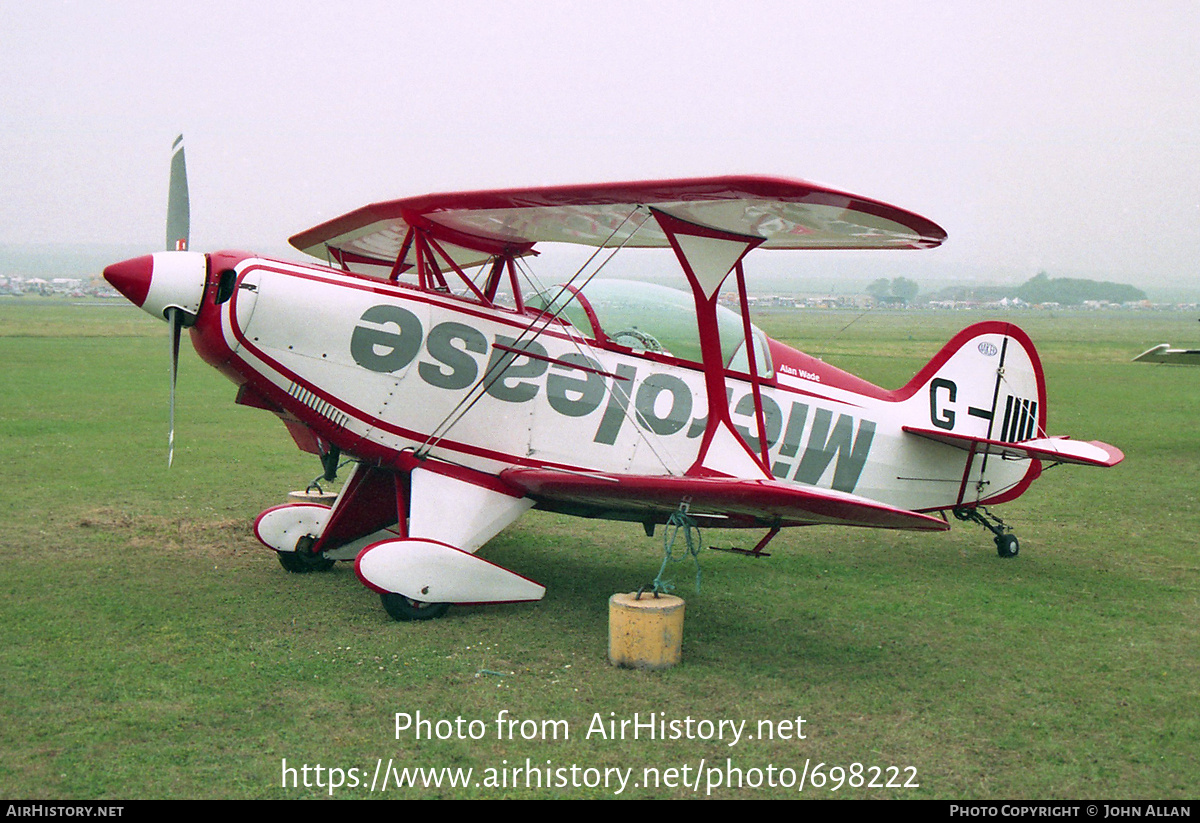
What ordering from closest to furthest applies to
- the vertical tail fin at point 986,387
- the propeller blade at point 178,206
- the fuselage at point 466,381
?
the fuselage at point 466,381 < the propeller blade at point 178,206 < the vertical tail fin at point 986,387

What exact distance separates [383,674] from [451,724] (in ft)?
2.58

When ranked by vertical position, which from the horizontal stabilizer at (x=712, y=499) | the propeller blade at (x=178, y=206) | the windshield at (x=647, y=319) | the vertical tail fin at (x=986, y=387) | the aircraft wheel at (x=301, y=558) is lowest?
the aircraft wheel at (x=301, y=558)

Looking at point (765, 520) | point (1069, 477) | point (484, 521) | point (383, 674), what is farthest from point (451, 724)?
point (1069, 477)

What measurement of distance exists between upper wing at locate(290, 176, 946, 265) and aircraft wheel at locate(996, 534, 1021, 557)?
331cm

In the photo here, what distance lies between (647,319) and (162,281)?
322 centimetres

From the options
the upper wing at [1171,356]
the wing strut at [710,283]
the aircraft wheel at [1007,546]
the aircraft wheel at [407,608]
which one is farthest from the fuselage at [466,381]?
the upper wing at [1171,356]

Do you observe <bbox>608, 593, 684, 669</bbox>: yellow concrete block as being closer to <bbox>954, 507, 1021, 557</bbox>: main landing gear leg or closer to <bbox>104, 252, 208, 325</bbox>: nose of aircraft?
<bbox>104, 252, 208, 325</bbox>: nose of aircraft

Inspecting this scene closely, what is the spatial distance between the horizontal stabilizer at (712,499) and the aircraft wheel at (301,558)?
5.85 feet

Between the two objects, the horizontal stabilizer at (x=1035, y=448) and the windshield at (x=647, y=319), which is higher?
the windshield at (x=647, y=319)

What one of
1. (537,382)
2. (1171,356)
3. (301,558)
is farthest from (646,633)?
(1171,356)

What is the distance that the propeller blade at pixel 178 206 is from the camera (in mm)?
6871

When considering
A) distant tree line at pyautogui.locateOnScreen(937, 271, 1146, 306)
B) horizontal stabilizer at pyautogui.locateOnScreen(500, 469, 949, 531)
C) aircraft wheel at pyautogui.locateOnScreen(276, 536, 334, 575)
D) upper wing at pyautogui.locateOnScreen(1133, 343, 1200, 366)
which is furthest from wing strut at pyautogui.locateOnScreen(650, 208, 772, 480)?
distant tree line at pyautogui.locateOnScreen(937, 271, 1146, 306)

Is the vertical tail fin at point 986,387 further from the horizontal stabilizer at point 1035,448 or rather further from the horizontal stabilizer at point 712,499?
the horizontal stabilizer at point 712,499

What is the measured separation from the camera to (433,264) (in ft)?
22.6
